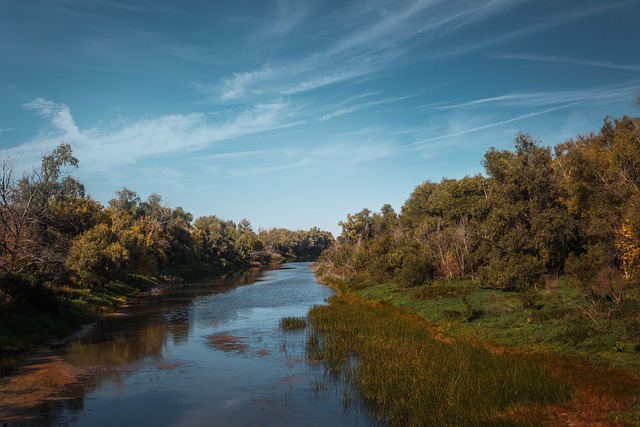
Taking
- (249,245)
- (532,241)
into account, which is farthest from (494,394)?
(249,245)

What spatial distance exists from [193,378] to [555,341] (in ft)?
67.7

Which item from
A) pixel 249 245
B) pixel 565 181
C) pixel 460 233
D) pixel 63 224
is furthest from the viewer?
pixel 249 245

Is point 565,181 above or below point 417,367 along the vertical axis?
above

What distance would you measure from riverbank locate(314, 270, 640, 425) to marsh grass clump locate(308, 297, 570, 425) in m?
0.74

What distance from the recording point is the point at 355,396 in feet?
68.6

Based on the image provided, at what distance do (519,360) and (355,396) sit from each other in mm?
8792

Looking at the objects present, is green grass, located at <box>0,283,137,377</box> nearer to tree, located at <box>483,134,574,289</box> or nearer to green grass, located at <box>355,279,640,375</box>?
green grass, located at <box>355,279,640,375</box>

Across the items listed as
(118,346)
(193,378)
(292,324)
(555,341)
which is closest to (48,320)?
(118,346)

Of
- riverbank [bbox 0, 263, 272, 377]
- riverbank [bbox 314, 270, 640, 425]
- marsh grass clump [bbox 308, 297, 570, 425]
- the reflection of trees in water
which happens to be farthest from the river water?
riverbank [bbox 314, 270, 640, 425]

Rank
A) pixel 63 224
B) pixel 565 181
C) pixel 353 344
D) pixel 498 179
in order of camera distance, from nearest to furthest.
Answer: pixel 353 344 → pixel 565 181 → pixel 498 179 → pixel 63 224

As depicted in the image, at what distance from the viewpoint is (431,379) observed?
814 inches

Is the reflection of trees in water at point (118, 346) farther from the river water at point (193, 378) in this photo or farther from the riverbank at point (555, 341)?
the riverbank at point (555, 341)

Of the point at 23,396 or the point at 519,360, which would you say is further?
the point at 519,360

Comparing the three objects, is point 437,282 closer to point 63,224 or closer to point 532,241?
point 532,241
